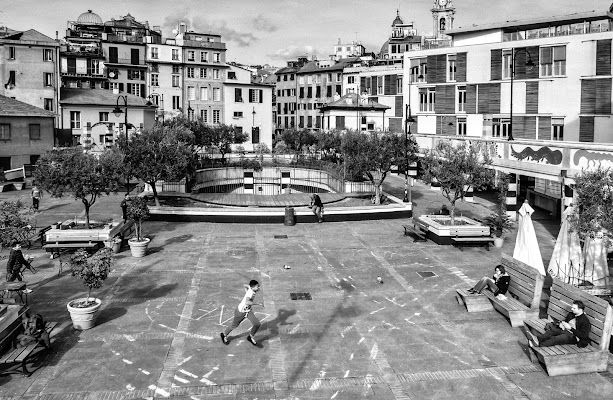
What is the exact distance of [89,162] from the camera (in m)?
24.1

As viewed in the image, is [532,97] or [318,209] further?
[532,97]

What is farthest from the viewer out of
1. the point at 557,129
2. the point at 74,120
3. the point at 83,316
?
the point at 74,120

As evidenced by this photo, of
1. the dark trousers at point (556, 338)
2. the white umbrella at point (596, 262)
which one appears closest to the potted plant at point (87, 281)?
the dark trousers at point (556, 338)

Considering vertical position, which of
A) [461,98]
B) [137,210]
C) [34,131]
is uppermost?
[461,98]

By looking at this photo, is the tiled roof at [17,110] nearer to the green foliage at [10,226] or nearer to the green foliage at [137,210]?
the green foliage at [137,210]

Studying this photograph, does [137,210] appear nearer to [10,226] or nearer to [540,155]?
[10,226]

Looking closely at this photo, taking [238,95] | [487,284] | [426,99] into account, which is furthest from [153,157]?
[238,95]

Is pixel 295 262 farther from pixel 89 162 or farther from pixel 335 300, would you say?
pixel 89 162

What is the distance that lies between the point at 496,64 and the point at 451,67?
4.56m

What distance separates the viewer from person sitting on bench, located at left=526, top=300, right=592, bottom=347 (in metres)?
12.4

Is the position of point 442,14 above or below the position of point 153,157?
above

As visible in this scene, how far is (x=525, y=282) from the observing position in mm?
15719

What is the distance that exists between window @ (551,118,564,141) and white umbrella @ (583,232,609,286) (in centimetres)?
2963

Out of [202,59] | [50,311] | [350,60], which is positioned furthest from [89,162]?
[350,60]
